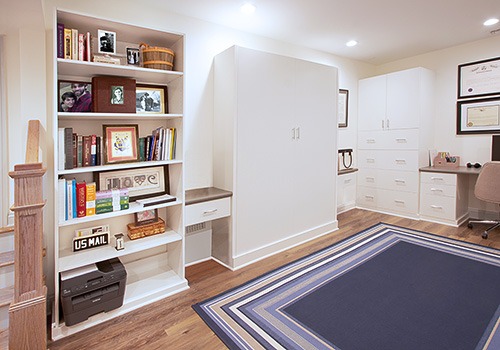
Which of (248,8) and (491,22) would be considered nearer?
(248,8)

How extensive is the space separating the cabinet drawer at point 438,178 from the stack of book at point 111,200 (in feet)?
13.3

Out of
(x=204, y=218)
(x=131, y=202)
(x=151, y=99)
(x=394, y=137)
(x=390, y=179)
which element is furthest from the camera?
(x=390, y=179)

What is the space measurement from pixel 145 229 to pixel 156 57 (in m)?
1.40

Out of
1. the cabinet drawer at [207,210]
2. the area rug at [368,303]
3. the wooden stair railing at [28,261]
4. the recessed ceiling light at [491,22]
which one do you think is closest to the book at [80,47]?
the wooden stair railing at [28,261]

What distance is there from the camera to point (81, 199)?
2.08 metres

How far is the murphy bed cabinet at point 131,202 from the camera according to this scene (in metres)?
1.99

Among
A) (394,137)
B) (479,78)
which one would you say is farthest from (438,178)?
(479,78)

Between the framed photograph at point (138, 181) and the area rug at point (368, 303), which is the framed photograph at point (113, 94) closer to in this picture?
the framed photograph at point (138, 181)

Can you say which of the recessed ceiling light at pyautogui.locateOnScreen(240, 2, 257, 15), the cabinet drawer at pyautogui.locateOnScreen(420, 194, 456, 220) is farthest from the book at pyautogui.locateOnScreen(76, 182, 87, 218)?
the cabinet drawer at pyautogui.locateOnScreen(420, 194, 456, 220)

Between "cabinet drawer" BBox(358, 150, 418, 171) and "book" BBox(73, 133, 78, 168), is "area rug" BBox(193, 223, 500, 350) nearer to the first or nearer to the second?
"book" BBox(73, 133, 78, 168)

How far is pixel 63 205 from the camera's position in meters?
1.99

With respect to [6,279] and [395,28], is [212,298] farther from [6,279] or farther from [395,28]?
[395,28]

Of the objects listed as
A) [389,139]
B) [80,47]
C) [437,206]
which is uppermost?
[80,47]

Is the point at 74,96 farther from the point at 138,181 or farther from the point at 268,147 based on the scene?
the point at 268,147
